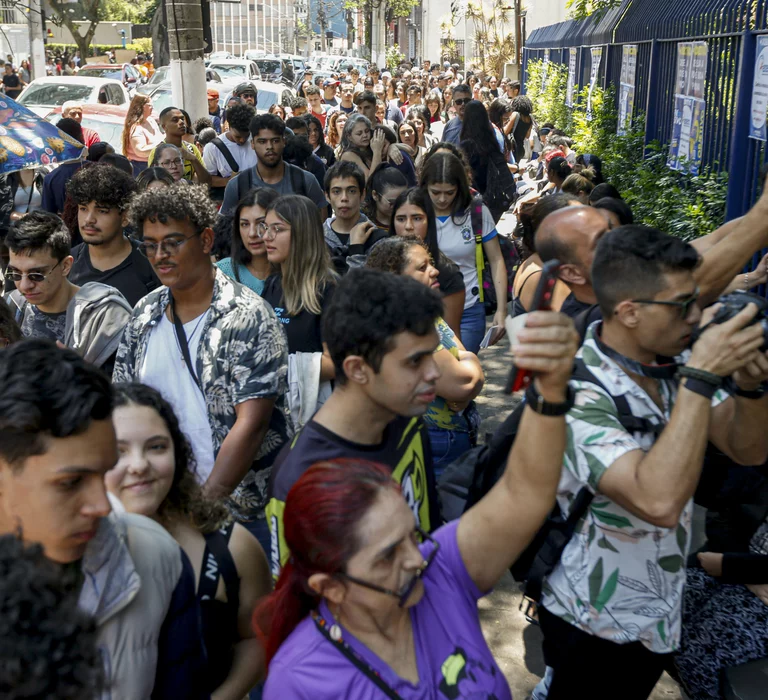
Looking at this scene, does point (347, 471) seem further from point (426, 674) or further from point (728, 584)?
point (728, 584)

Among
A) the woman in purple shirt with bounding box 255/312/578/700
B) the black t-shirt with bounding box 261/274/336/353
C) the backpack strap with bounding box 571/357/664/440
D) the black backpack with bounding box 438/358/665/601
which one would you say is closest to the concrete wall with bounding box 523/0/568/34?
the black t-shirt with bounding box 261/274/336/353

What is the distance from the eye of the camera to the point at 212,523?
2.64 m

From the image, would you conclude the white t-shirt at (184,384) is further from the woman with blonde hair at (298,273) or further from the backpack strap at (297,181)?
the backpack strap at (297,181)

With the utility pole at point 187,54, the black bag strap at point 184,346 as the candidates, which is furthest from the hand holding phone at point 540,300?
the utility pole at point 187,54

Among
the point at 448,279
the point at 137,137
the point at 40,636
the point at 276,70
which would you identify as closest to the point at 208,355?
the point at 448,279

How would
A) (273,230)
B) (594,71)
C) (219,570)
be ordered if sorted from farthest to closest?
(594,71)
(273,230)
(219,570)

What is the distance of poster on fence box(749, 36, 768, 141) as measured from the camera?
653 centimetres

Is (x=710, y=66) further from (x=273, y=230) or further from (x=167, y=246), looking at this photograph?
(x=167, y=246)

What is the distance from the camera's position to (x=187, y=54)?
11.4m

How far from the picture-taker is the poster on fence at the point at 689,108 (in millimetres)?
8859

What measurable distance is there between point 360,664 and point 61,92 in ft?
65.9

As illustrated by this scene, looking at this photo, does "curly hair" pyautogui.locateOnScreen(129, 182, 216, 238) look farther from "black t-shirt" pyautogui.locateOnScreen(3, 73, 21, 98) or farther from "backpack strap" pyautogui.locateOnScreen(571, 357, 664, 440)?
"black t-shirt" pyautogui.locateOnScreen(3, 73, 21, 98)

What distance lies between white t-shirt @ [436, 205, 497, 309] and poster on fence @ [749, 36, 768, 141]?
83.0 inches

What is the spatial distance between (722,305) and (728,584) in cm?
119
